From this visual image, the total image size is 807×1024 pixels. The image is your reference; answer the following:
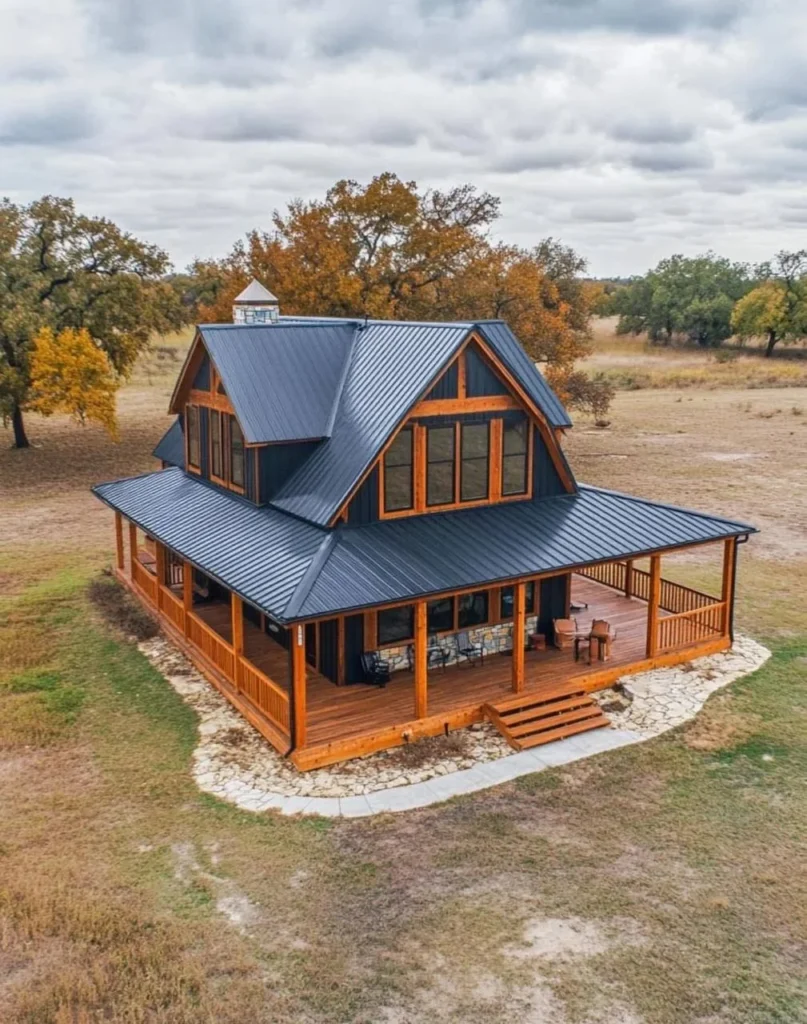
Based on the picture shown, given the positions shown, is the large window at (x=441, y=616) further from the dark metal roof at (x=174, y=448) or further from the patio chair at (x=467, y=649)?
the dark metal roof at (x=174, y=448)

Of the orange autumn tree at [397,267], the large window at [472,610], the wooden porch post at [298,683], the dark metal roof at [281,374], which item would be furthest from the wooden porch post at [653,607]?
the orange autumn tree at [397,267]

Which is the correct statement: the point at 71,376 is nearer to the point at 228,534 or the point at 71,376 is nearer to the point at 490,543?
the point at 228,534

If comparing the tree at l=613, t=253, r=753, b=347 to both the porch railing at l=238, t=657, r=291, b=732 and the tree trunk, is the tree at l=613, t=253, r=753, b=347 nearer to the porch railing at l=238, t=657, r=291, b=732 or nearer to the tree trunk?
the tree trunk

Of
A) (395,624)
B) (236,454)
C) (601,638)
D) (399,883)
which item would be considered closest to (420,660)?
(395,624)

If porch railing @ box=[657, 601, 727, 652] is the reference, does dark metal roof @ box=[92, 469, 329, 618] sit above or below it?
above

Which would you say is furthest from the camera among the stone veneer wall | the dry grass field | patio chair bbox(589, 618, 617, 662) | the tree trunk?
the tree trunk

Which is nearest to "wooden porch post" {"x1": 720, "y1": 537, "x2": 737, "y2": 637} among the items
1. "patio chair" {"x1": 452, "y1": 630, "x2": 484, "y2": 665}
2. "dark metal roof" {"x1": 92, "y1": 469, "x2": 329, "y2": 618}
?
"patio chair" {"x1": 452, "y1": 630, "x2": 484, "y2": 665}
